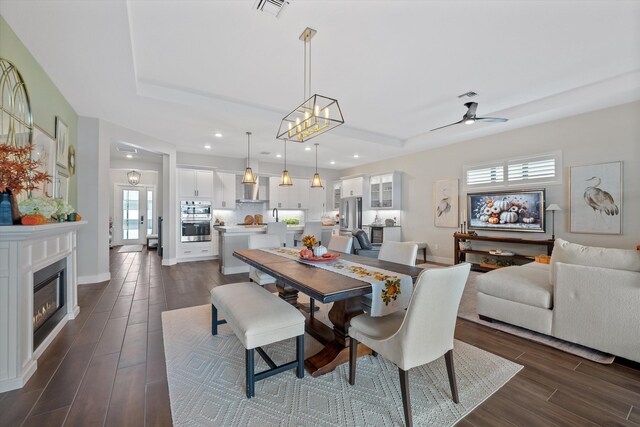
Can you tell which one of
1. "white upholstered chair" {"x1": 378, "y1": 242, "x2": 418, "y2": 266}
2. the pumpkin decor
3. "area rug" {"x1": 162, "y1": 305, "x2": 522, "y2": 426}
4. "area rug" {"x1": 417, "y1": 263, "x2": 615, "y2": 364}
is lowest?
"area rug" {"x1": 162, "y1": 305, "x2": 522, "y2": 426}

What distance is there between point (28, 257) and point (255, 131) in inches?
144

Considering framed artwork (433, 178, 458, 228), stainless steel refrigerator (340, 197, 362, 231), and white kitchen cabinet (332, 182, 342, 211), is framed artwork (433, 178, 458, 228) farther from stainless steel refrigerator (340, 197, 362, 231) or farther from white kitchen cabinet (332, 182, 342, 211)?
white kitchen cabinet (332, 182, 342, 211)

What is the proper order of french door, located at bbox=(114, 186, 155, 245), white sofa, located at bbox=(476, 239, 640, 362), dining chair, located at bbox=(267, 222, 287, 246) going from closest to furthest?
white sofa, located at bbox=(476, 239, 640, 362) → dining chair, located at bbox=(267, 222, 287, 246) → french door, located at bbox=(114, 186, 155, 245)

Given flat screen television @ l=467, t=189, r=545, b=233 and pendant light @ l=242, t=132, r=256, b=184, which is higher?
pendant light @ l=242, t=132, r=256, b=184

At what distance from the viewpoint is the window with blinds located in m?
4.71

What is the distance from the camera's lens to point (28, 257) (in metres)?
2.00

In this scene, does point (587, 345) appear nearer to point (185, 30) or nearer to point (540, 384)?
point (540, 384)

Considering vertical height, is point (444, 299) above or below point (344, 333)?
above

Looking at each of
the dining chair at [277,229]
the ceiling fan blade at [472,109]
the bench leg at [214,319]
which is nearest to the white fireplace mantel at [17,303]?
the bench leg at [214,319]

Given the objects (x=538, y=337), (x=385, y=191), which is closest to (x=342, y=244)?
(x=538, y=337)

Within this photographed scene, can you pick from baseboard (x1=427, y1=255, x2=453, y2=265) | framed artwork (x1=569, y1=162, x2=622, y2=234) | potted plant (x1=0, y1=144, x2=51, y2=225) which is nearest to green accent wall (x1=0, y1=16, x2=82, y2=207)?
potted plant (x1=0, y1=144, x2=51, y2=225)

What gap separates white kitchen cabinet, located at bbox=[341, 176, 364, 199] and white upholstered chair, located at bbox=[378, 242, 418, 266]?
5.09 m

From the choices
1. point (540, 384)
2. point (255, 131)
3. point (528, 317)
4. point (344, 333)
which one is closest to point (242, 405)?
point (344, 333)

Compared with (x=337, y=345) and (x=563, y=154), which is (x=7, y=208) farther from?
(x=563, y=154)
